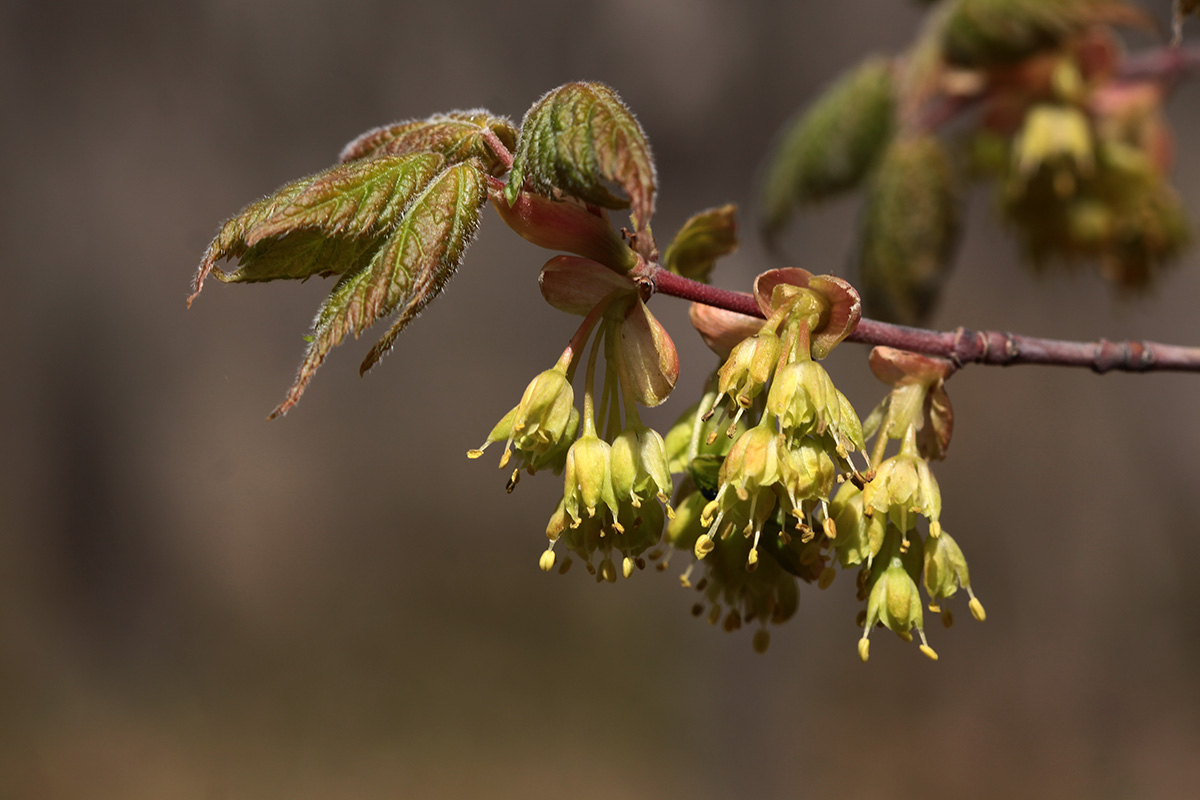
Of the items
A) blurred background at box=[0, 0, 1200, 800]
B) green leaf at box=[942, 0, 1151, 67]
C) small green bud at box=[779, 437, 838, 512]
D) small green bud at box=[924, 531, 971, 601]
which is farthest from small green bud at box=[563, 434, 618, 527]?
blurred background at box=[0, 0, 1200, 800]

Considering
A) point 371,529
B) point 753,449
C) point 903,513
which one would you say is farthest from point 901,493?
point 371,529

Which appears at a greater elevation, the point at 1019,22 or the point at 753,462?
the point at 1019,22

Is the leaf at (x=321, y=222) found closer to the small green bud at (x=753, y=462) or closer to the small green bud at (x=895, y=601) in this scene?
the small green bud at (x=753, y=462)

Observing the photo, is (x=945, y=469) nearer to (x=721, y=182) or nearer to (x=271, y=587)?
(x=721, y=182)

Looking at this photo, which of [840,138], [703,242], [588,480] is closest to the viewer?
[588,480]

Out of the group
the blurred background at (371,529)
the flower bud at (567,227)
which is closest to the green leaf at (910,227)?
the flower bud at (567,227)

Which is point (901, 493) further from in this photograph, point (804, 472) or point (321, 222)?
point (321, 222)
